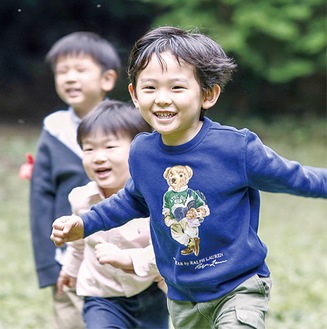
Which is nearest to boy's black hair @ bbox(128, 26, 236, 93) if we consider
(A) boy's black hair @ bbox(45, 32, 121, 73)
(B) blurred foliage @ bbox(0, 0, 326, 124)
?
(A) boy's black hair @ bbox(45, 32, 121, 73)

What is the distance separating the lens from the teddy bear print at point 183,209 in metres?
3.42

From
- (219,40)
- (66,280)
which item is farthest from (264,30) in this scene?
(66,280)

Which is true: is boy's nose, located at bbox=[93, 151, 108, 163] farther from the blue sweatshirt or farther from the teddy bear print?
the teddy bear print

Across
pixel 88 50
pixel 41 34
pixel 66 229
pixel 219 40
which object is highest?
pixel 41 34

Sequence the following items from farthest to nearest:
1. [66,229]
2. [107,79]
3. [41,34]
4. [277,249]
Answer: [41,34], [277,249], [107,79], [66,229]

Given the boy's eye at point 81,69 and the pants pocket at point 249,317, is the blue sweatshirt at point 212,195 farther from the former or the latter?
the boy's eye at point 81,69

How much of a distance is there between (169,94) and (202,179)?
0.32 meters

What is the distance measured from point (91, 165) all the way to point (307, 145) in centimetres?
1077

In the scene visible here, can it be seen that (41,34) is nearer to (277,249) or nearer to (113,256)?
(277,249)

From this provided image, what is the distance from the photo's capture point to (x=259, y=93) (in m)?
17.2

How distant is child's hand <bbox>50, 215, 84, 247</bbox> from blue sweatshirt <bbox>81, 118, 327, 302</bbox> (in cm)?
29

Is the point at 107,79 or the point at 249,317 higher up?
the point at 107,79

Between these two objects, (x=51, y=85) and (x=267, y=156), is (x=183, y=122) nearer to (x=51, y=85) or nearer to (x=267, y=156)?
(x=267, y=156)

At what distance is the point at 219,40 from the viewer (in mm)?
13930
